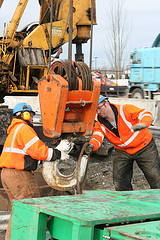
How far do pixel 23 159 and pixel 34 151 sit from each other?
206 millimetres

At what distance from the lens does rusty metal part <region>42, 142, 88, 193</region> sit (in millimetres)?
4160

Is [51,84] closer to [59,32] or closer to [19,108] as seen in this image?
[19,108]

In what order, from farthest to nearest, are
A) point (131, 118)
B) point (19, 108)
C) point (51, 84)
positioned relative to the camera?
point (131, 118), point (19, 108), point (51, 84)

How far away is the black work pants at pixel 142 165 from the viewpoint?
5.27 metres

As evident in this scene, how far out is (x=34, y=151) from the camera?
13.6 ft

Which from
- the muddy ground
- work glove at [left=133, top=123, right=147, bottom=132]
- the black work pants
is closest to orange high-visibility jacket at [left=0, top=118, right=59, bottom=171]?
work glove at [left=133, top=123, right=147, bottom=132]

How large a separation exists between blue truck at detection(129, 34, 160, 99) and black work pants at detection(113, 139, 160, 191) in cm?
1410

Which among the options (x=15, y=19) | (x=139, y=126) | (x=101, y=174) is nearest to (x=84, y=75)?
(x=139, y=126)

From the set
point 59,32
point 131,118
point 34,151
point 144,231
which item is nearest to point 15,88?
point 59,32

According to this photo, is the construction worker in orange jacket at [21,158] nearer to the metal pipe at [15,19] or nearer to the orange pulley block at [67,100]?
the orange pulley block at [67,100]

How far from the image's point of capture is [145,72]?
20.2 metres

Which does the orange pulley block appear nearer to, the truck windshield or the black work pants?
the black work pants

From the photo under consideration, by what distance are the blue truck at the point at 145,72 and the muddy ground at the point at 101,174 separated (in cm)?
1183

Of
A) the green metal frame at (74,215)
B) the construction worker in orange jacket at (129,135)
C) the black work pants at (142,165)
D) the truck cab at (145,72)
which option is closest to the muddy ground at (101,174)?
the black work pants at (142,165)
